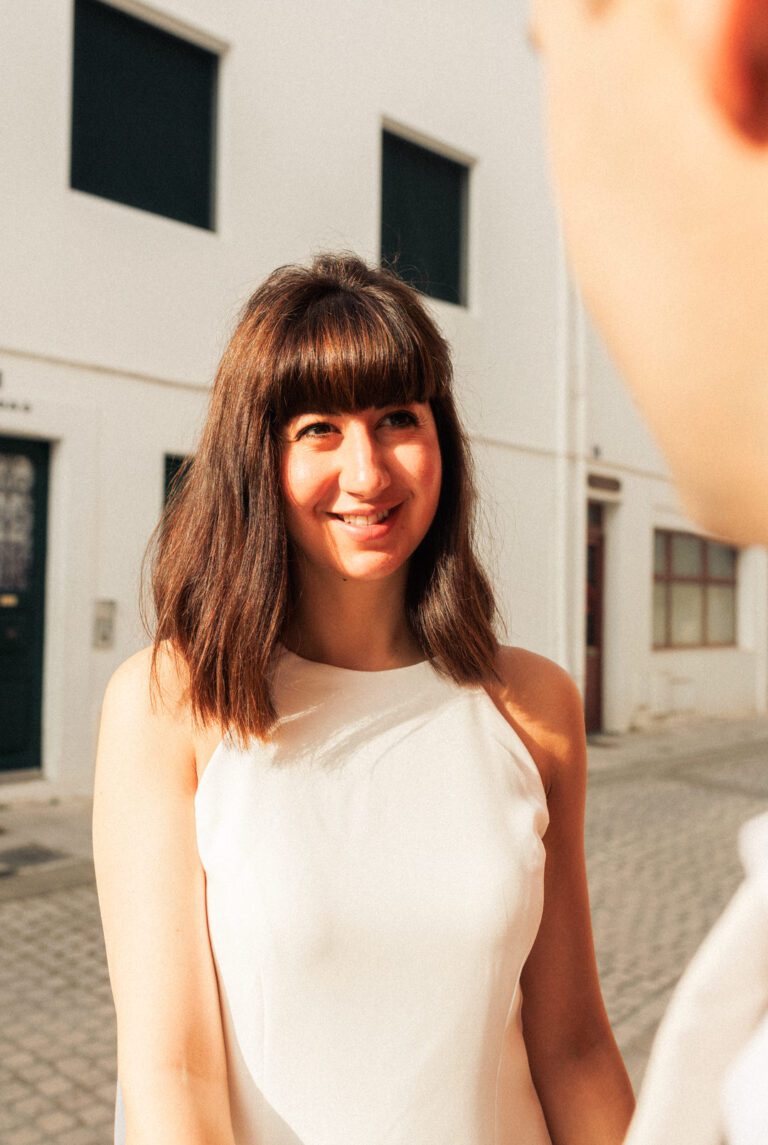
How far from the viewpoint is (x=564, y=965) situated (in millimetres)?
1387

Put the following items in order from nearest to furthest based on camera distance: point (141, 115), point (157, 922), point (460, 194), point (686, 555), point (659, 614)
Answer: point (157, 922) → point (141, 115) → point (460, 194) → point (659, 614) → point (686, 555)

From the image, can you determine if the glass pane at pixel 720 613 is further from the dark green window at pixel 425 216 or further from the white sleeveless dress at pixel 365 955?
the white sleeveless dress at pixel 365 955

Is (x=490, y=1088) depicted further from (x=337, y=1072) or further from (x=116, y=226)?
(x=116, y=226)

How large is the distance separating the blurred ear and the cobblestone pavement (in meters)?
3.32

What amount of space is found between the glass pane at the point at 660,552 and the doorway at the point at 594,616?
1.03 metres

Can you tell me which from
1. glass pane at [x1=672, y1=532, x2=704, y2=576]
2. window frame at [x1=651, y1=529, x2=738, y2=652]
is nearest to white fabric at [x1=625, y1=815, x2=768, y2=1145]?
window frame at [x1=651, y1=529, x2=738, y2=652]

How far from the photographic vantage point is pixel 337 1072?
4.01ft

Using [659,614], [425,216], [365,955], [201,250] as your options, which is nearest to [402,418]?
[365,955]

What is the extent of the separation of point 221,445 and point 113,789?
46 centimetres

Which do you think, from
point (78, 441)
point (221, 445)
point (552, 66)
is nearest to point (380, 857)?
point (221, 445)

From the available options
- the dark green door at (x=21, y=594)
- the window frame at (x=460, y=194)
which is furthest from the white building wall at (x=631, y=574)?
the dark green door at (x=21, y=594)

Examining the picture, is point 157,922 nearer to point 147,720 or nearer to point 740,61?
point 147,720

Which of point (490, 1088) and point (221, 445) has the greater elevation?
point (221, 445)

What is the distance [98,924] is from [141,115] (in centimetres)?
541
